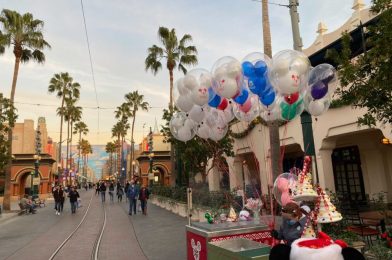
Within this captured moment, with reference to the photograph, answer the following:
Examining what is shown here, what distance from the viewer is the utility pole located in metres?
8.06

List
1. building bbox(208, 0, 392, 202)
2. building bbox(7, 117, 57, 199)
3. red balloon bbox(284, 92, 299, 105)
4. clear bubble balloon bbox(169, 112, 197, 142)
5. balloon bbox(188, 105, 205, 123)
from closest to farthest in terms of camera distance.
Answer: red balloon bbox(284, 92, 299, 105), balloon bbox(188, 105, 205, 123), clear bubble balloon bbox(169, 112, 197, 142), building bbox(208, 0, 392, 202), building bbox(7, 117, 57, 199)

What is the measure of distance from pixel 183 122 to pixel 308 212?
511cm

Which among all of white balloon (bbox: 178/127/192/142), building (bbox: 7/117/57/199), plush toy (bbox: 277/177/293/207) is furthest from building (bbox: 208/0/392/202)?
building (bbox: 7/117/57/199)

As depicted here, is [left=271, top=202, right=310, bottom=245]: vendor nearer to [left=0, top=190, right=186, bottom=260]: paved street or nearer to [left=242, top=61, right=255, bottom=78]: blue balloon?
[left=242, top=61, right=255, bottom=78]: blue balloon

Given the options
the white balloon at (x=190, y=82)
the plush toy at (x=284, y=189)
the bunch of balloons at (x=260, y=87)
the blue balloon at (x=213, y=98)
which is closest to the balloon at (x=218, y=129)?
the bunch of balloons at (x=260, y=87)

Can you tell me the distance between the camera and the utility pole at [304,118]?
806 centimetres

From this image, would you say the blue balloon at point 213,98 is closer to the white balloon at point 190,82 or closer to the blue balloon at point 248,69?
the white balloon at point 190,82

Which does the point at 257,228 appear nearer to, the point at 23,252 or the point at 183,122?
the point at 183,122

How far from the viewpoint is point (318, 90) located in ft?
22.4

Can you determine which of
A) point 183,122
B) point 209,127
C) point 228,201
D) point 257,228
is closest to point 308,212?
point 257,228

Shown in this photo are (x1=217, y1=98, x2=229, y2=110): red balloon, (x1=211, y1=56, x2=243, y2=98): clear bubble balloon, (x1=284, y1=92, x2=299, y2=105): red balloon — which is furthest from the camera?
(x1=217, y1=98, x2=229, y2=110): red balloon

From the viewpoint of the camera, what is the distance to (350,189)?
16922mm

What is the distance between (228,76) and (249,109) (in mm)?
1369

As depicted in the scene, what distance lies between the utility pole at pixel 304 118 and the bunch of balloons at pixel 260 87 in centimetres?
85
